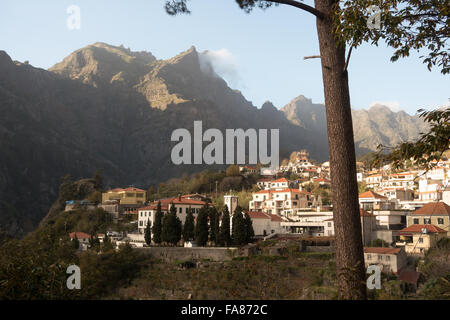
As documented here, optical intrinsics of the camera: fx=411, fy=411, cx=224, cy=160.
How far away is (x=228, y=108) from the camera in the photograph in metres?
165

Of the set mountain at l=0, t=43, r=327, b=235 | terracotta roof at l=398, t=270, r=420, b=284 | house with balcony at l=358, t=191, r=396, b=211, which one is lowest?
terracotta roof at l=398, t=270, r=420, b=284

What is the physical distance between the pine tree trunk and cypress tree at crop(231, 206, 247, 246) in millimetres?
27538

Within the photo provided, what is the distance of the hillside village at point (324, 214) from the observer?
86.3 feet

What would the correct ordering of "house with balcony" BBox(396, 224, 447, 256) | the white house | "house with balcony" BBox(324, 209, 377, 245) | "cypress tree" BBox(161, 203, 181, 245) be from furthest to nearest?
the white house → "cypress tree" BBox(161, 203, 181, 245) → "house with balcony" BBox(324, 209, 377, 245) → "house with balcony" BBox(396, 224, 447, 256)

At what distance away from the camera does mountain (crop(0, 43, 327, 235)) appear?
10100 centimetres

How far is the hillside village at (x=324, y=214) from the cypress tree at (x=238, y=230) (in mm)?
545

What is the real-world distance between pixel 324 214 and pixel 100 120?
11293cm

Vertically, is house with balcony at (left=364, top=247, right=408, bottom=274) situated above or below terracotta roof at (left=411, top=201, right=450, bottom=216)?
below

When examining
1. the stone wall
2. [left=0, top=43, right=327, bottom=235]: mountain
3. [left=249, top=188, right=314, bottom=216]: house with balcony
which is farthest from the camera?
[left=0, top=43, right=327, bottom=235]: mountain

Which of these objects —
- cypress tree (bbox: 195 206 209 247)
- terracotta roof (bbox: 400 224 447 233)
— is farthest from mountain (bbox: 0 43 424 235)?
terracotta roof (bbox: 400 224 447 233)

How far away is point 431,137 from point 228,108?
531 feet

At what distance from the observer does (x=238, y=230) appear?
103ft

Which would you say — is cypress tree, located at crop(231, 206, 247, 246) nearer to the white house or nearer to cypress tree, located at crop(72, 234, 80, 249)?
the white house

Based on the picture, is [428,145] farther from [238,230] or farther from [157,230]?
[157,230]
